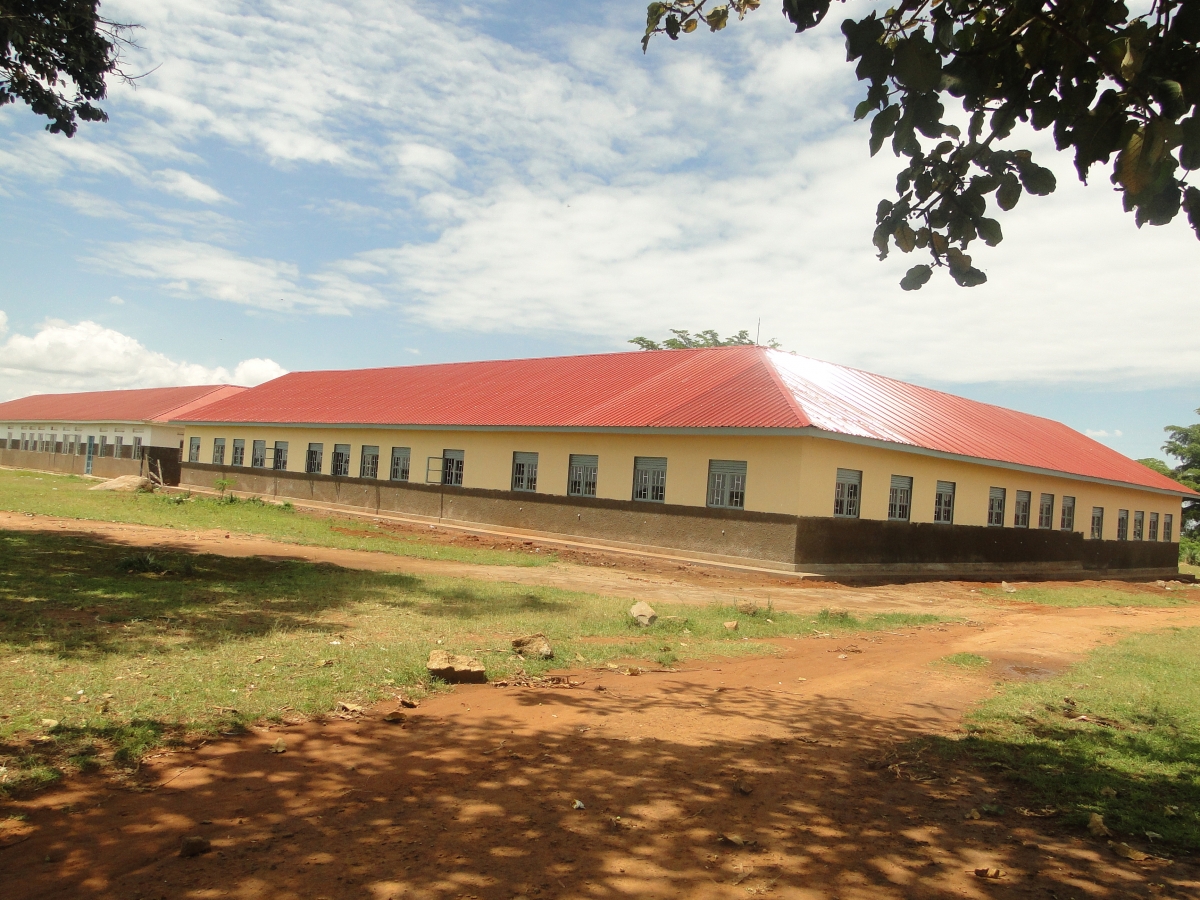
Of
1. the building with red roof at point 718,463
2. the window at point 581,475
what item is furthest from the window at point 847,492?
the window at point 581,475

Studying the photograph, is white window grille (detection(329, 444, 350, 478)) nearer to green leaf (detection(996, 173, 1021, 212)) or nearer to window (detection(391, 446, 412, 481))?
window (detection(391, 446, 412, 481))

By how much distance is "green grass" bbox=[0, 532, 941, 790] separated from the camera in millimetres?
5570

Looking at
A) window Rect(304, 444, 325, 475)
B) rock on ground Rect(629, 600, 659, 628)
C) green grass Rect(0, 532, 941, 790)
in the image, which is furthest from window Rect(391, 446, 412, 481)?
rock on ground Rect(629, 600, 659, 628)

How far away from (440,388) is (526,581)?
1926cm

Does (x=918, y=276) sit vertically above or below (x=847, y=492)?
above

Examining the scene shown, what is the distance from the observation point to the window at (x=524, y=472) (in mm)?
25844

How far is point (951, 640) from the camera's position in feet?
38.0

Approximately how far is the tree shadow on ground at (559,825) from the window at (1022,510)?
24778 millimetres

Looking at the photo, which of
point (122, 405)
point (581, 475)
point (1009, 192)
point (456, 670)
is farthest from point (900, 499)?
point (122, 405)

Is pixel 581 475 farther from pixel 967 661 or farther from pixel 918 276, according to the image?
pixel 918 276

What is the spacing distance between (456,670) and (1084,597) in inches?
707

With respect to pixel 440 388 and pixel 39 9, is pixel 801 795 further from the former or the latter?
pixel 440 388

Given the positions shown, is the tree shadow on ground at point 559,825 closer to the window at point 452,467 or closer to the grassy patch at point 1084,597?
the grassy patch at point 1084,597

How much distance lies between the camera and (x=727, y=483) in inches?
836
